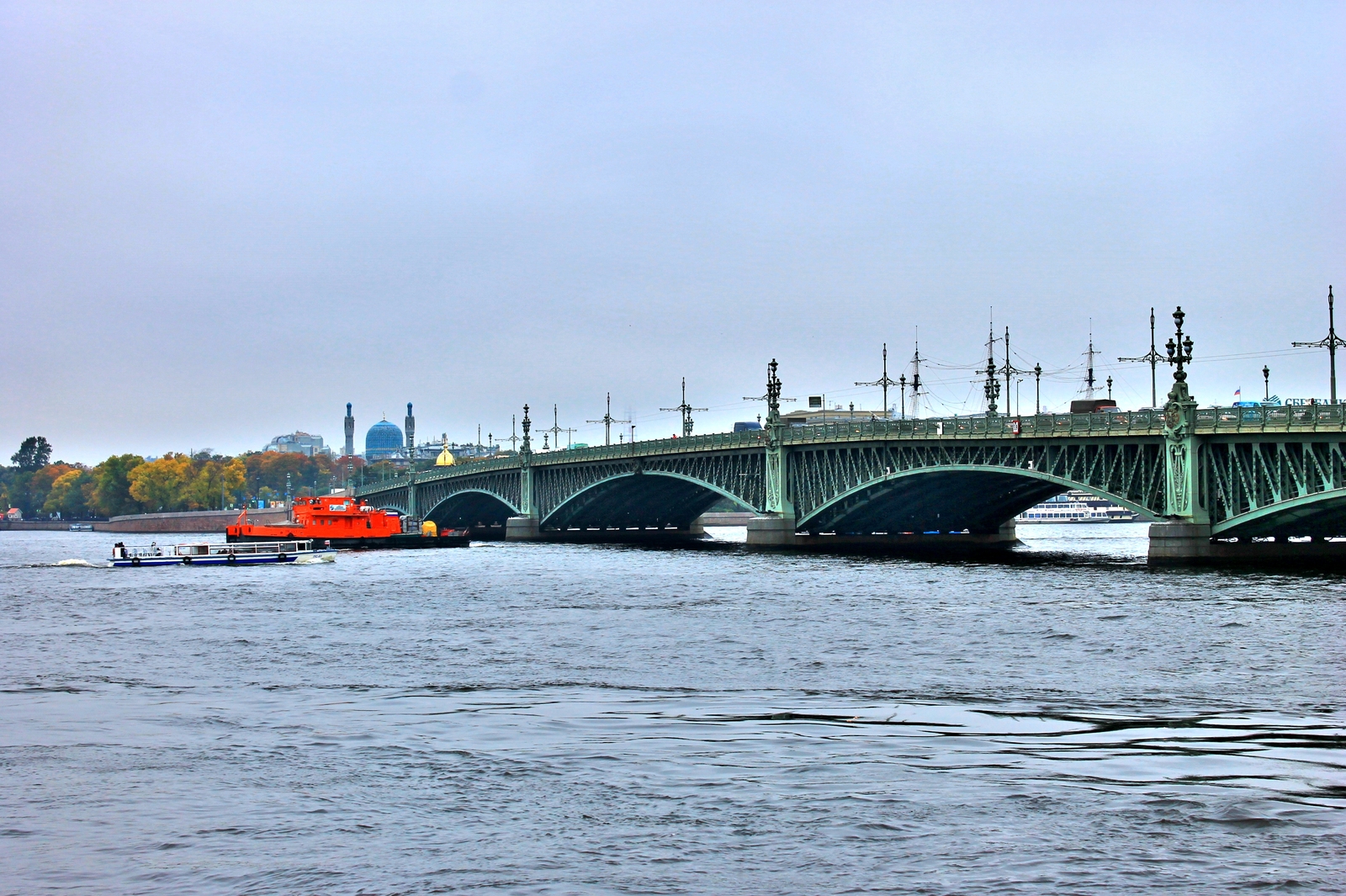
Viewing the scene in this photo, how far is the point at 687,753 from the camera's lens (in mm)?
24469

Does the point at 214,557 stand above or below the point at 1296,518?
below

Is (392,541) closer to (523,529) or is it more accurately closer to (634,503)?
(523,529)

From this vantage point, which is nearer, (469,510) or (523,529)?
(523,529)

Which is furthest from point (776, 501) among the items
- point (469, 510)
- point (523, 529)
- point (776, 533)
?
point (469, 510)

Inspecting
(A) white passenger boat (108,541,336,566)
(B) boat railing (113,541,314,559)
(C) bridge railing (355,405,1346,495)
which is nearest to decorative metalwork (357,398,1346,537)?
(C) bridge railing (355,405,1346,495)

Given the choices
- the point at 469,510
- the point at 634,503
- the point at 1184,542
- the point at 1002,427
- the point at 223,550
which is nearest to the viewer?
the point at 1184,542

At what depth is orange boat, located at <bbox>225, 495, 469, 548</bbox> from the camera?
125 metres

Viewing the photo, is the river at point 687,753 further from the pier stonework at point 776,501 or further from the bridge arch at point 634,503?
the bridge arch at point 634,503

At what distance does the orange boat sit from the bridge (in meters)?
15.0

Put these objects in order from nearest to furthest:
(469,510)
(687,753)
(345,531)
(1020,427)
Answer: (687,753) → (1020,427) → (345,531) → (469,510)

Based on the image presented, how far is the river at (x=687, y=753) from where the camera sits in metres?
17.6

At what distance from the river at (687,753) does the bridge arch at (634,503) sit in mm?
76173

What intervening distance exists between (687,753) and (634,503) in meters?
117

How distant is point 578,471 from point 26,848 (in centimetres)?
12204
